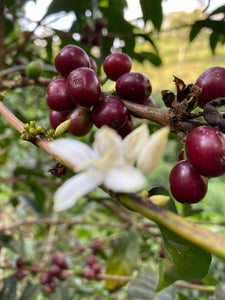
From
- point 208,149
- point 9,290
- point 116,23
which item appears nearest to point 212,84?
point 208,149

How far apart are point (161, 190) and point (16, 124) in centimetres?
24

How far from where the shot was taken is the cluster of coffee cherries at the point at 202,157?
14.0 inches

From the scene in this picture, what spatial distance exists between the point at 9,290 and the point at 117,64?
876 mm

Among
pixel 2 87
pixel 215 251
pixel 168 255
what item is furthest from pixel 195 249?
pixel 2 87

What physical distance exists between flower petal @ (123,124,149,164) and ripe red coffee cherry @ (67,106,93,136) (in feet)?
0.79

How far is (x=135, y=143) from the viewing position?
29 centimetres

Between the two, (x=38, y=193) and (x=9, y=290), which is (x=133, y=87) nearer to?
(x=9, y=290)

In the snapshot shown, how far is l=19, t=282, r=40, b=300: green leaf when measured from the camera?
109 cm

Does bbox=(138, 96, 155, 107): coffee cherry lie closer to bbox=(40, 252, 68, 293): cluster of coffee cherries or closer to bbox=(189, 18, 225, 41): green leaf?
bbox=(189, 18, 225, 41): green leaf

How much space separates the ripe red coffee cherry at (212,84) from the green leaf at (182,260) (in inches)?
8.8

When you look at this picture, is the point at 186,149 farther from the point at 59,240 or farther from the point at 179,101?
the point at 59,240

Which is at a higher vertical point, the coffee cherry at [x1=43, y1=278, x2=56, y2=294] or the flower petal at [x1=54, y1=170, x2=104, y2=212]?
the flower petal at [x1=54, y1=170, x2=104, y2=212]

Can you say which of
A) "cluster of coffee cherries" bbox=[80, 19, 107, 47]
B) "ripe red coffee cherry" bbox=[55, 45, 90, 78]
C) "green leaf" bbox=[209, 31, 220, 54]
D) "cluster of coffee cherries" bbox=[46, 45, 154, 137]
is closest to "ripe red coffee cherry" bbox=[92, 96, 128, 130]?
"cluster of coffee cherries" bbox=[46, 45, 154, 137]

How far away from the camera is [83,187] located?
0.90ft
